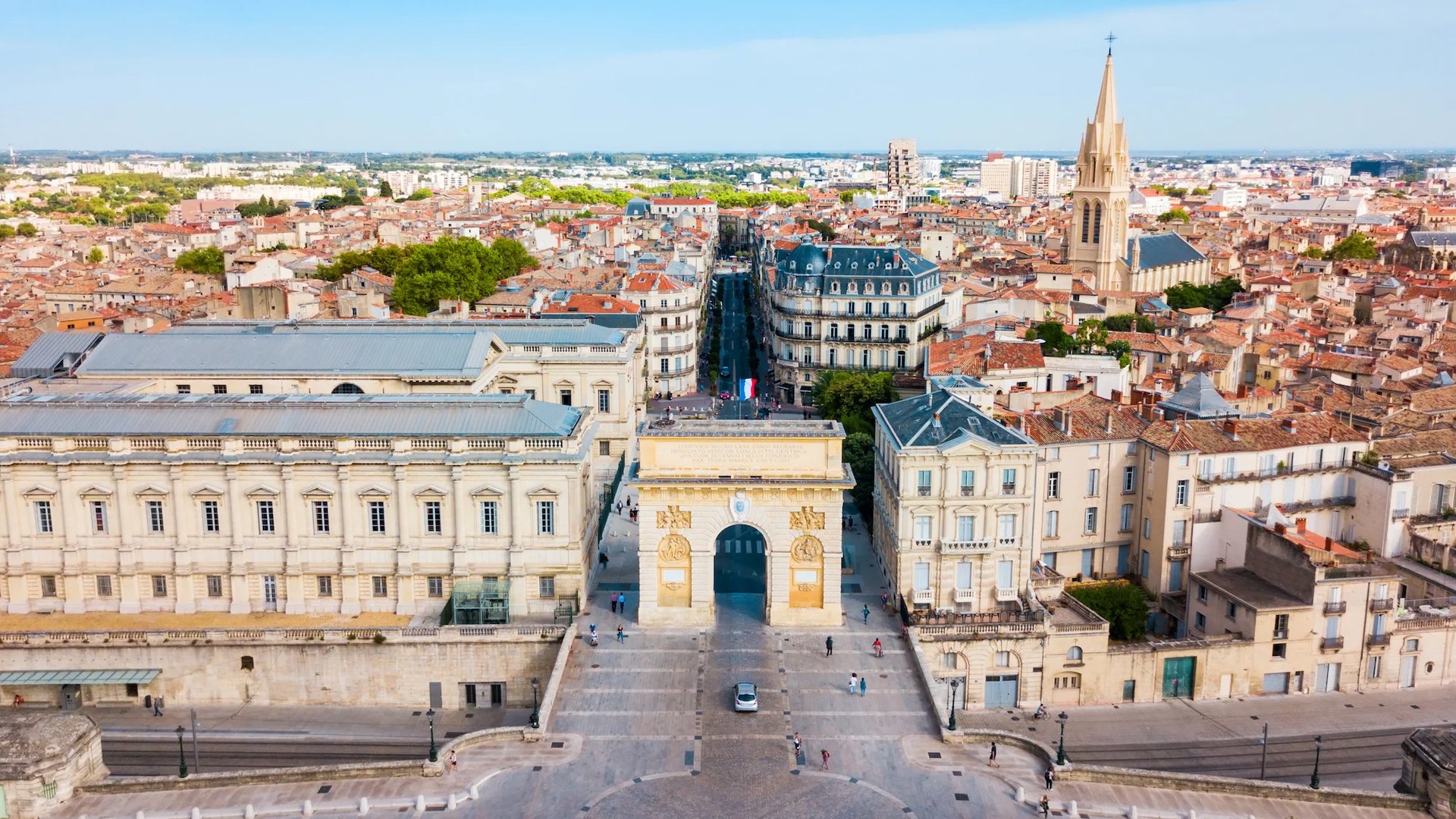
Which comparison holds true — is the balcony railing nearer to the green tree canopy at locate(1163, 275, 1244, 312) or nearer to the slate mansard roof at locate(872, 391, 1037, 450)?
the slate mansard roof at locate(872, 391, 1037, 450)

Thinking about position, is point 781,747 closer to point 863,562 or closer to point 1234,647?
point 863,562

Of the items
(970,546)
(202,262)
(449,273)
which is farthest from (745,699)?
(202,262)

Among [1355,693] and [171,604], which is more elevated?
[171,604]

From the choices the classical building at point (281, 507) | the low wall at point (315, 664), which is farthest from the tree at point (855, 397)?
the low wall at point (315, 664)

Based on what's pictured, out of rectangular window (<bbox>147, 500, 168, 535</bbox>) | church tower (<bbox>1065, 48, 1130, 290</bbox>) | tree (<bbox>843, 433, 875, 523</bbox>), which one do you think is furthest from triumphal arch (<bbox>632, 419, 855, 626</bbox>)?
church tower (<bbox>1065, 48, 1130, 290</bbox>)

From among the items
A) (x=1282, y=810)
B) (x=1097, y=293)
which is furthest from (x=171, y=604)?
(x=1097, y=293)

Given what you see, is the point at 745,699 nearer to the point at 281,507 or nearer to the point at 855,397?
the point at 281,507

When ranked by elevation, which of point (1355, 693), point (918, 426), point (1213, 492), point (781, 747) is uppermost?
point (918, 426)

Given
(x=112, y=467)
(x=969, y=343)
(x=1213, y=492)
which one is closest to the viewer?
(x=112, y=467)
